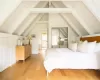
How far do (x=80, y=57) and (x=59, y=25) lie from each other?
470cm

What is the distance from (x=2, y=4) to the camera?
314cm

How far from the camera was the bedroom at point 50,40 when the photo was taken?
Result: 3311 mm

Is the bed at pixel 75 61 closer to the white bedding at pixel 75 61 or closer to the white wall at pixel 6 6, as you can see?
the white bedding at pixel 75 61

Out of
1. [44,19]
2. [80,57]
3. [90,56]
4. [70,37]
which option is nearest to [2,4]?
[80,57]

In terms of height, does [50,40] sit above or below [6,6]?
below

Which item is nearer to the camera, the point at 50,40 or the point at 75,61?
the point at 75,61

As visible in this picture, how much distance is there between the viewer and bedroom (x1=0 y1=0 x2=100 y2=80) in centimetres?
331

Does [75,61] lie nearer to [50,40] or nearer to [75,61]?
[75,61]

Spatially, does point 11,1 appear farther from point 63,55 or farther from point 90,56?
point 90,56

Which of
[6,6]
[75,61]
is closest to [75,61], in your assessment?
[75,61]

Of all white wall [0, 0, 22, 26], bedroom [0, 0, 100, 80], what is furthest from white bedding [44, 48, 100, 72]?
white wall [0, 0, 22, 26]

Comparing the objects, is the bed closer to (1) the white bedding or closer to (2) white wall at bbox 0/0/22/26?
(1) the white bedding

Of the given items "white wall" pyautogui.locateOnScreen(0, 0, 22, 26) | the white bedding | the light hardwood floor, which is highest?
"white wall" pyautogui.locateOnScreen(0, 0, 22, 26)

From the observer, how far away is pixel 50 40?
799 cm
